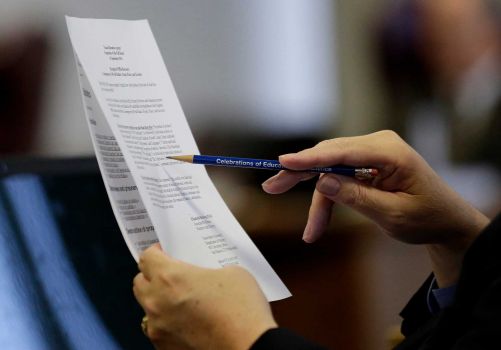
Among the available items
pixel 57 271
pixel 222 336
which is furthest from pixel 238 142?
pixel 222 336

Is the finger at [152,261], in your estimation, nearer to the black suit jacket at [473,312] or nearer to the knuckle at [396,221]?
the black suit jacket at [473,312]

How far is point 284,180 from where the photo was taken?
771 millimetres

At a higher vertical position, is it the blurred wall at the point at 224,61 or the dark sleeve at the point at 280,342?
the dark sleeve at the point at 280,342

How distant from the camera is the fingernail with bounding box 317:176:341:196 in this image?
28.8 inches

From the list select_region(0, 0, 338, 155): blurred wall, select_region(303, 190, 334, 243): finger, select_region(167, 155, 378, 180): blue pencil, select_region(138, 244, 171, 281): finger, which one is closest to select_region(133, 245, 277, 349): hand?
select_region(138, 244, 171, 281): finger

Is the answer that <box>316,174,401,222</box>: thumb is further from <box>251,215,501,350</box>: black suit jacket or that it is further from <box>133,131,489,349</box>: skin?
<box>251,215,501,350</box>: black suit jacket

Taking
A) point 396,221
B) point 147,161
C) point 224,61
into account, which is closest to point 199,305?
point 147,161

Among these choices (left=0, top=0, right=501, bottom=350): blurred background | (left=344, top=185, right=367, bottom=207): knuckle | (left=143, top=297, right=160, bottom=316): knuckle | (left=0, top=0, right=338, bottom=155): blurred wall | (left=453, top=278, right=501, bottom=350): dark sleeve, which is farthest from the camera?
(left=0, top=0, right=338, bottom=155): blurred wall

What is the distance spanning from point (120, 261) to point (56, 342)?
148 mm

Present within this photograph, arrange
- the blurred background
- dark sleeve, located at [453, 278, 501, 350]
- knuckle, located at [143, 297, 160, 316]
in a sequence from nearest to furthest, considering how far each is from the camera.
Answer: dark sleeve, located at [453, 278, 501, 350], knuckle, located at [143, 297, 160, 316], the blurred background

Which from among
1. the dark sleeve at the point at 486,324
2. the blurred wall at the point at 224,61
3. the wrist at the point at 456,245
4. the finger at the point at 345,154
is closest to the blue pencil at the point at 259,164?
the finger at the point at 345,154

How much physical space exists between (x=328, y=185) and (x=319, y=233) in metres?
0.12

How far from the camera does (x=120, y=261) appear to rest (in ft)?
3.06

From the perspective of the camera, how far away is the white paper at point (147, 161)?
2.21 ft
